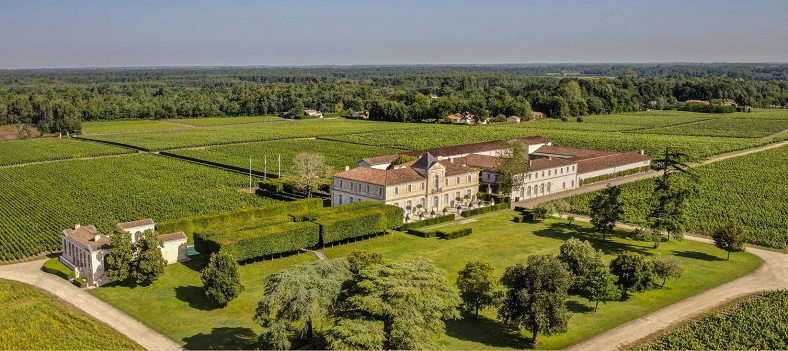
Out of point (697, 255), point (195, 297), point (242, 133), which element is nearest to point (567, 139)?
point (242, 133)

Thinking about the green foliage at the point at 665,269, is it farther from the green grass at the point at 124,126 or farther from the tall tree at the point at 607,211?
the green grass at the point at 124,126

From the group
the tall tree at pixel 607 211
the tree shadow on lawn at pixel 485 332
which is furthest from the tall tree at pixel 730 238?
the tree shadow on lawn at pixel 485 332

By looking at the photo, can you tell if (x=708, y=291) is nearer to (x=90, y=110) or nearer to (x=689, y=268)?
(x=689, y=268)

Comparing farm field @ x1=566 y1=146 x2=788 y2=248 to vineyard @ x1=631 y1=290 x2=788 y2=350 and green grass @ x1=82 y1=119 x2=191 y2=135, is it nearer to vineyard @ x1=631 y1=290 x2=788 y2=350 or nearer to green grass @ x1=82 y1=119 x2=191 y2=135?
vineyard @ x1=631 y1=290 x2=788 y2=350

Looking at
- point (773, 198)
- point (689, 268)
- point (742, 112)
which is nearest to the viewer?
point (689, 268)

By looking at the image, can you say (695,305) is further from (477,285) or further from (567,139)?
(567,139)

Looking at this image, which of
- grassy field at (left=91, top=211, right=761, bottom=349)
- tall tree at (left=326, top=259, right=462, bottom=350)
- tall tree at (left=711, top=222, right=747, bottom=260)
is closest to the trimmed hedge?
grassy field at (left=91, top=211, right=761, bottom=349)

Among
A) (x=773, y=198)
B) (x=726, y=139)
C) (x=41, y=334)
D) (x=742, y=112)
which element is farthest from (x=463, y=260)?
(x=742, y=112)
